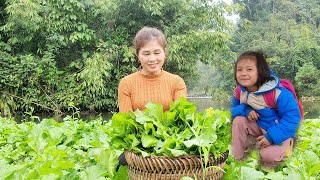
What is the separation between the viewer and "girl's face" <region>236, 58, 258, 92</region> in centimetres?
152

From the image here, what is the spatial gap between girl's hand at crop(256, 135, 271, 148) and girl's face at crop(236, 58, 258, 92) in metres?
0.19

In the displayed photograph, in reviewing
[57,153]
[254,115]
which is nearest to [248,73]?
[254,115]

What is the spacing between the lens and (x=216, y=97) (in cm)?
1148

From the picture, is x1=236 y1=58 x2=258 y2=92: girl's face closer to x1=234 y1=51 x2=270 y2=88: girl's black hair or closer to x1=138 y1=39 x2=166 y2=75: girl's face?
x1=234 y1=51 x2=270 y2=88: girl's black hair

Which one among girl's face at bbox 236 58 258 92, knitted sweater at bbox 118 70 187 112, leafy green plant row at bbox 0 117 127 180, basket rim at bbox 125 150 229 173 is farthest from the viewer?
knitted sweater at bbox 118 70 187 112

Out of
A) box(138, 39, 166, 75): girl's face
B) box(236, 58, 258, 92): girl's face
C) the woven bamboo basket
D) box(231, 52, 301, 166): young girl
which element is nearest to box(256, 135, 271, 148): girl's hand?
box(231, 52, 301, 166): young girl

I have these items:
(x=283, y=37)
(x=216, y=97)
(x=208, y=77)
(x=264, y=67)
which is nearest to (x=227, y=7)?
(x=216, y=97)

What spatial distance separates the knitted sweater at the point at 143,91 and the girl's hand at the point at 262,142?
0.39 meters

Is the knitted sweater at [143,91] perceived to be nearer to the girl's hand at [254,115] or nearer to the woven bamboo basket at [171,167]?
the girl's hand at [254,115]

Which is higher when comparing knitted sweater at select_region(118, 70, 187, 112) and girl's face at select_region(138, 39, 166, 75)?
girl's face at select_region(138, 39, 166, 75)

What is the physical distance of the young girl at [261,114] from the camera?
1426mm

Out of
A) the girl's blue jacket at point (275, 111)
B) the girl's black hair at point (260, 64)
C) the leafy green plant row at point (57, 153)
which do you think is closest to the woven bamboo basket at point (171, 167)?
the leafy green plant row at point (57, 153)

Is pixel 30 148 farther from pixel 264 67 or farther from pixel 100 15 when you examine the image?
pixel 100 15

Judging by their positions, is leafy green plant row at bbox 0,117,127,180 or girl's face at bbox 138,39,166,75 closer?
leafy green plant row at bbox 0,117,127,180
